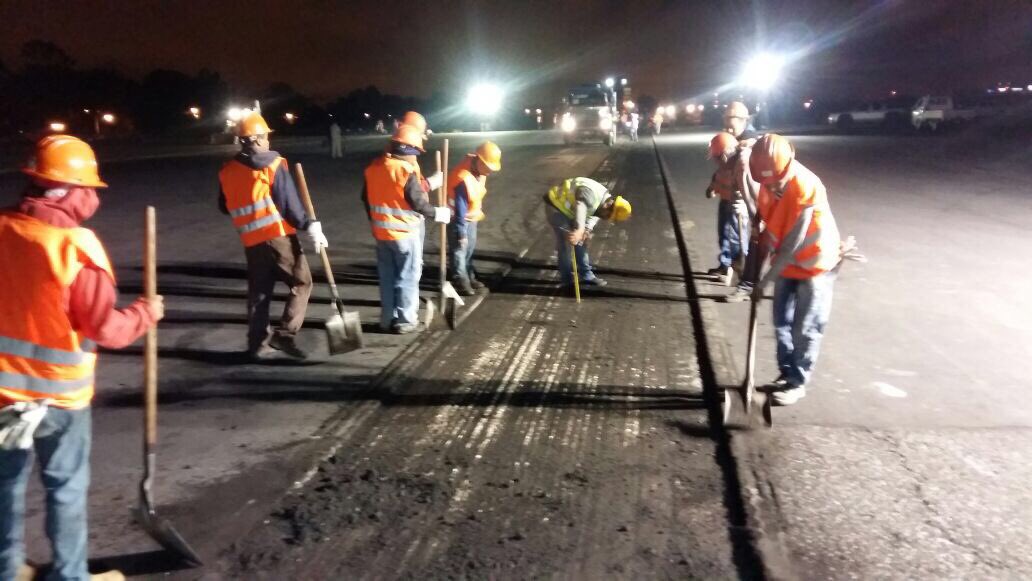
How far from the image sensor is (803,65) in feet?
224

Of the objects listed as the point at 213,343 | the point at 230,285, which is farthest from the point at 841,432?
the point at 230,285

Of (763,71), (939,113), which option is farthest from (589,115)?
(763,71)

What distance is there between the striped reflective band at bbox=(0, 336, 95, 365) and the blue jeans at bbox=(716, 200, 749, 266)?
6.97 metres

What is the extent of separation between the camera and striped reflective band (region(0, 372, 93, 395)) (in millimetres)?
2742

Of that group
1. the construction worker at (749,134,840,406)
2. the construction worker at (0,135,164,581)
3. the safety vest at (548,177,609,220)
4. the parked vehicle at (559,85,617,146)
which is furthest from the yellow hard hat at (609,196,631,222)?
the parked vehicle at (559,85,617,146)

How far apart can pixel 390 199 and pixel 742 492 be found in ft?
12.4

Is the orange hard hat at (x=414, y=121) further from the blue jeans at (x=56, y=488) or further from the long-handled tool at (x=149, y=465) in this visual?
the blue jeans at (x=56, y=488)

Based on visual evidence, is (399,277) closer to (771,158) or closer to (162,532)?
(771,158)

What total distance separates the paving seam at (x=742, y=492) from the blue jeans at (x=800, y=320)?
541 millimetres

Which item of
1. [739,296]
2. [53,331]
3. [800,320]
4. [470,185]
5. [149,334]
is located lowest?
[739,296]

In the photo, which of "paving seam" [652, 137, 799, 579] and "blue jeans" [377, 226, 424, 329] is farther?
"blue jeans" [377, 226, 424, 329]

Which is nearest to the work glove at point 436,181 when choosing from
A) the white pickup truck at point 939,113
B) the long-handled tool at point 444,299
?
the long-handled tool at point 444,299

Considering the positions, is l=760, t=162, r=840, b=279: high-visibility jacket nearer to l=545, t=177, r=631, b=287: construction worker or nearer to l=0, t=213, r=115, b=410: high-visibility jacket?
l=545, t=177, r=631, b=287: construction worker

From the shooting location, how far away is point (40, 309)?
8.87ft
